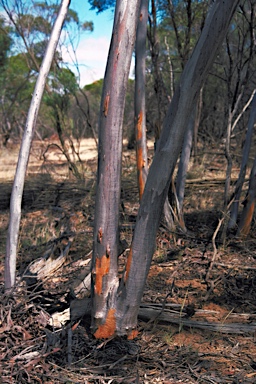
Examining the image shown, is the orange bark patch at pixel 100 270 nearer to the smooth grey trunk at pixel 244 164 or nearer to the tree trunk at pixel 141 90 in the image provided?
the tree trunk at pixel 141 90

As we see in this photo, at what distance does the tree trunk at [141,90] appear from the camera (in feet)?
15.5

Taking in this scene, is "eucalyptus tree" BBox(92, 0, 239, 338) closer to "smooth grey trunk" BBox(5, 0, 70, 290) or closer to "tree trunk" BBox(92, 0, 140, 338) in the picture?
"tree trunk" BBox(92, 0, 140, 338)

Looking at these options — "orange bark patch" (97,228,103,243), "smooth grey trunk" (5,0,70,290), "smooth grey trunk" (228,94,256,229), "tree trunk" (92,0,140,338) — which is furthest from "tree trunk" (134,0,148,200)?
"orange bark patch" (97,228,103,243)

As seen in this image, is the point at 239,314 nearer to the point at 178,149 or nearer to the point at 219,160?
the point at 178,149

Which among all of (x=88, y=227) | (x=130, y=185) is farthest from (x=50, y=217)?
(x=130, y=185)

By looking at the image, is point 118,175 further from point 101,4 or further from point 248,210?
point 101,4

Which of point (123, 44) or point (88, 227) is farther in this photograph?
point (88, 227)

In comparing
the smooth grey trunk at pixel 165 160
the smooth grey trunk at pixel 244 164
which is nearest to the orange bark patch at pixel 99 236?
the smooth grey trunk at pixel 165 160

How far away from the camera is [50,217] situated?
673 centimetres

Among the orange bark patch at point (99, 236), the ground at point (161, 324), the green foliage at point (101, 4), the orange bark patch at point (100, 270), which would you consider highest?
the green foliage at point (101, 4)

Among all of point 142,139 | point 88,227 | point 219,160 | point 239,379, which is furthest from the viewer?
point 219,160

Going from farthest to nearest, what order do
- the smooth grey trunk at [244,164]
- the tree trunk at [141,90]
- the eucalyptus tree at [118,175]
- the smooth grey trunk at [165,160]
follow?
the smooth grey trunk at [244,164], the tree trunk at [141,90], the eucalyptus tree at [118,175], the smooth grey trunk at [165,160]

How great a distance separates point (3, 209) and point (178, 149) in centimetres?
520

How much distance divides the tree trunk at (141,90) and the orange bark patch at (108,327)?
6.71 feet
